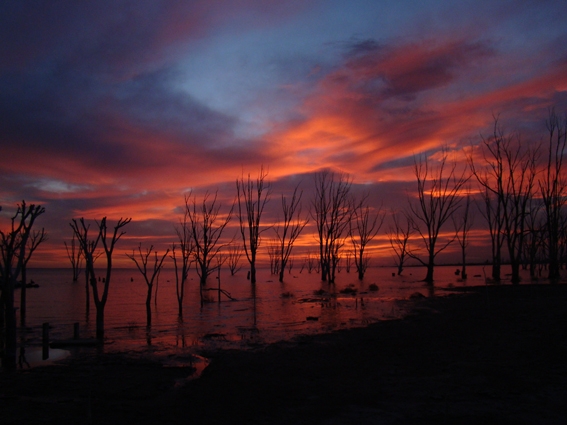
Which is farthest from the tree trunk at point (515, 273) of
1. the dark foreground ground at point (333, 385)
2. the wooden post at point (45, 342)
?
the wooden post at point (45, 342)

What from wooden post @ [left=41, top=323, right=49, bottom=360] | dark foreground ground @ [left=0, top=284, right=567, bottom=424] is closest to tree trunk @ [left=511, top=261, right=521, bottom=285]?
dark foreground ground @ [left=0, top=284, right=567, bottom=424]

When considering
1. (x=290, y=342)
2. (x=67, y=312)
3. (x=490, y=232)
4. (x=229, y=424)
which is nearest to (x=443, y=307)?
(x=290, y=342)

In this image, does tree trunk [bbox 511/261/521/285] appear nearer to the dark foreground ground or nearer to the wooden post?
the dark foreground ground

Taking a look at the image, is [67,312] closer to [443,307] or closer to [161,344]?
[161,344]

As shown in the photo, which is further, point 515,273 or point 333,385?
point 515,273

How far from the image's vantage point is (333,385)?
7875mm

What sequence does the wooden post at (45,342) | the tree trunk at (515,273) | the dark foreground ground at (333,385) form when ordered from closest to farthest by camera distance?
the dark foreground ground at (333,385)
the wooden post at (45,342)
the tree trunk at (515,273)

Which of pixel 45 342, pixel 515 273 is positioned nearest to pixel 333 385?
pixel 45 342

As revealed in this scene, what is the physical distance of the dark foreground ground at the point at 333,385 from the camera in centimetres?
626

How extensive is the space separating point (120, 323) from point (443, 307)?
14.4 m

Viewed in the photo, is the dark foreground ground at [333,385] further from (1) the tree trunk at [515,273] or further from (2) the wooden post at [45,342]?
(1) the tree trunk at [515,273]

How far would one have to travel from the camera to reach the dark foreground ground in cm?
626

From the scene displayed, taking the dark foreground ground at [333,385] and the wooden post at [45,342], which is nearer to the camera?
the dark foreground ground at [333,385]

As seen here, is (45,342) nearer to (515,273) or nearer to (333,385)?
(333,385)
